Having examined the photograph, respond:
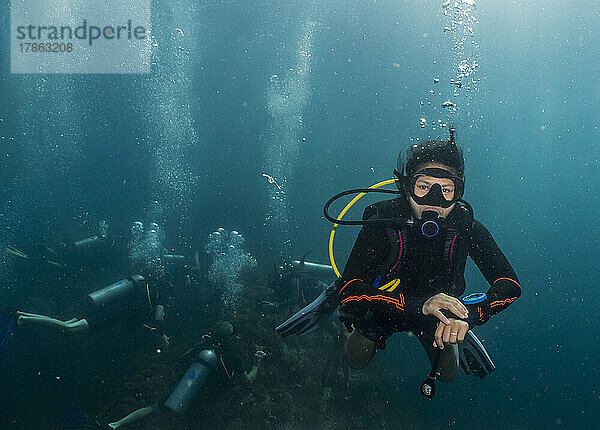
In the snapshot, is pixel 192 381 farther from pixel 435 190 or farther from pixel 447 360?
pixel 435 190

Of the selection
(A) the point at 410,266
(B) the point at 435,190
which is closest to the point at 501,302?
(A) the point at 410,266

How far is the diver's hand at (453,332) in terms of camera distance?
1.89 meters

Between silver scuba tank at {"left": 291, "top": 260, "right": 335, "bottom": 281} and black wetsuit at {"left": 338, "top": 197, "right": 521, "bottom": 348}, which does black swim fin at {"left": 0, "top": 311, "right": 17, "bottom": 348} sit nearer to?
silver scuba tank at {"left": 291, "top": 260, "right": 335, "bottom": 281}

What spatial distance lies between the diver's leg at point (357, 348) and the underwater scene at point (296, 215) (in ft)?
0.05

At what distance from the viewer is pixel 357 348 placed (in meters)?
2.86

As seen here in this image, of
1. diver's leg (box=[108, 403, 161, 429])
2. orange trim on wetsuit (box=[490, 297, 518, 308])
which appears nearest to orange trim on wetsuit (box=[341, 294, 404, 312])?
orange trim on wetsuit (box=[490, 297, 518, 308])

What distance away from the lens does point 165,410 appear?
534 centimetres

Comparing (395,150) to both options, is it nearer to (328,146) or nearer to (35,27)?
(328,146)

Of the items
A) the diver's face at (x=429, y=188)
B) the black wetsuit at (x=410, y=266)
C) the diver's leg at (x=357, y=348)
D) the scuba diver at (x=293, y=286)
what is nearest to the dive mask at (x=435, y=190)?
the diver's face at (x=429, y=188)

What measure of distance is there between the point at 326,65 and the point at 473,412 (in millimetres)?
46953

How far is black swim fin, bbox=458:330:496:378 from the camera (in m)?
2.71

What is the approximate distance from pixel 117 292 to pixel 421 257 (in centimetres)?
557

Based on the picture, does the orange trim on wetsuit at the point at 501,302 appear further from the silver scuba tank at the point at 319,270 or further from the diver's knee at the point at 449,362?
the silver scuba tank at the point at 319,270

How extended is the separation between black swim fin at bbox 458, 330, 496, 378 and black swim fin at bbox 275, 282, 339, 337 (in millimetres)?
1049
